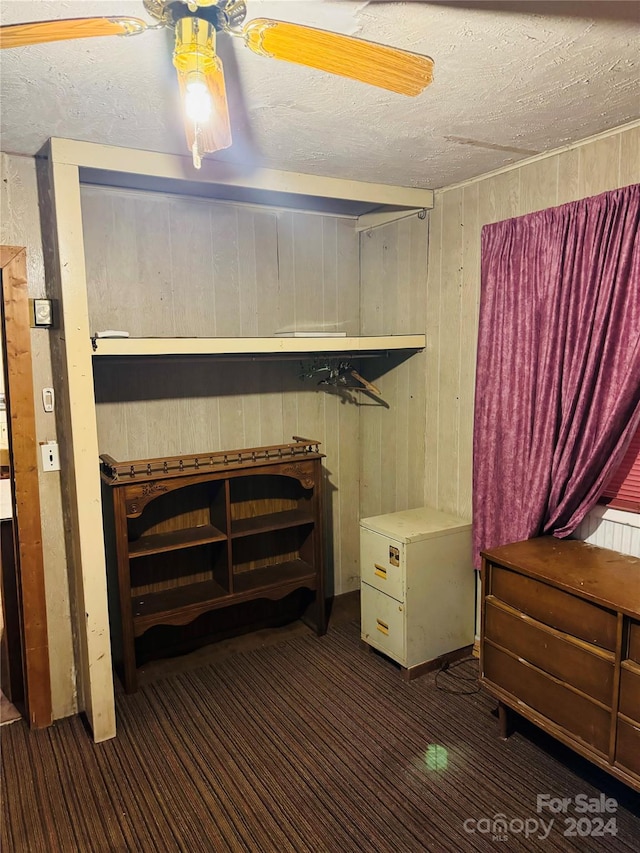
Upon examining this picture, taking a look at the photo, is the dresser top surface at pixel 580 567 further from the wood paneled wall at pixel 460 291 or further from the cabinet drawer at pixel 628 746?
the wood paneled wall at pixel 460 291

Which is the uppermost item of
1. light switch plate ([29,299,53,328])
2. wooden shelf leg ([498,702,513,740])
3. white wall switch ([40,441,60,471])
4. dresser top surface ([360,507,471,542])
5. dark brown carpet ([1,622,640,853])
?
light switch plate ([29,299,53,328])

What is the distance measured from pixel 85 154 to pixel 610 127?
1985 mm

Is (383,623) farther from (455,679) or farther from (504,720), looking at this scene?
(504,720)

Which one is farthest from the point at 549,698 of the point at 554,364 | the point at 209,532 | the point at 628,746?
the point at 209,532

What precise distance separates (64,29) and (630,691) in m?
2.35

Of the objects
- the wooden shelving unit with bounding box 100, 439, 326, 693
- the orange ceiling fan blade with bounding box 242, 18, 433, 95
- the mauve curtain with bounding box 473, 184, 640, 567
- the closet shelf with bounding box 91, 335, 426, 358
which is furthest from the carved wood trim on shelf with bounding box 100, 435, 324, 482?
the orange ceiling fan blade with bounding box 242, 18, 433, 95

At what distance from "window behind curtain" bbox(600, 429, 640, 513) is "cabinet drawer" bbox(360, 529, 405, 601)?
0.95 meters

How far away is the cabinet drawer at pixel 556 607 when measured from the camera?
6.61 ft

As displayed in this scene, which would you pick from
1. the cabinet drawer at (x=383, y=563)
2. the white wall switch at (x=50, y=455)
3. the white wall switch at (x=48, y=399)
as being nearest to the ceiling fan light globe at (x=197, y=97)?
the white wall switch at (x=48, y=399)

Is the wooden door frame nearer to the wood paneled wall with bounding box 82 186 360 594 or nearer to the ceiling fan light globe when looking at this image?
the wood paneled wall with bounding box 82 186 360 594

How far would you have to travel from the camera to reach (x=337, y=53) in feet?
4.23

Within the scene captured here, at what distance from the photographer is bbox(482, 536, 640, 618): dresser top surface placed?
2021 millimetres

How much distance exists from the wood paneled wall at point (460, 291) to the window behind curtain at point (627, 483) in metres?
0.75

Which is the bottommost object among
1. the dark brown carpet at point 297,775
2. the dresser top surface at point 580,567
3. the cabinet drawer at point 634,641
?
the dark brown carpet at point 297,775
